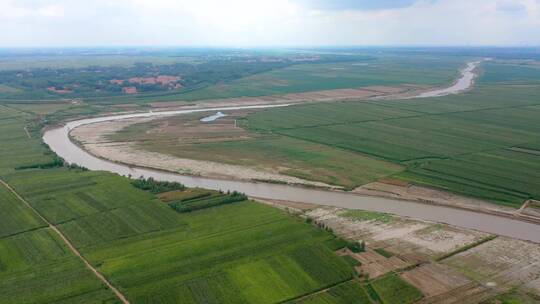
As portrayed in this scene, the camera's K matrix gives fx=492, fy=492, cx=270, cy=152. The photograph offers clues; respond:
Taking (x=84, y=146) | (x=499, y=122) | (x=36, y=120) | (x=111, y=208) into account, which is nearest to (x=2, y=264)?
(x=111, y=208)

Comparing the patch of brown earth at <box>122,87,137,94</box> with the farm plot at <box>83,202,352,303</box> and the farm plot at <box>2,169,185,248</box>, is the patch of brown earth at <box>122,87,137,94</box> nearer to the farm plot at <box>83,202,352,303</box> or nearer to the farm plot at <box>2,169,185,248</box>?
the farm plot at <box>2,169,185,248</box>

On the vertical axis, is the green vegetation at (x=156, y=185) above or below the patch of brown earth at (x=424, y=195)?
above

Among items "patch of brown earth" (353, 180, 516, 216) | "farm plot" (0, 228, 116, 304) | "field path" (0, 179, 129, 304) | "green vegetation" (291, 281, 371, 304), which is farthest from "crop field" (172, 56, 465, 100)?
"green vegetation" (291, 281, 371, 304)

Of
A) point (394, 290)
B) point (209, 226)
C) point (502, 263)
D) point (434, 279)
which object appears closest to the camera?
point (394, 290)

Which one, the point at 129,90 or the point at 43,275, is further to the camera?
the point at 129,90

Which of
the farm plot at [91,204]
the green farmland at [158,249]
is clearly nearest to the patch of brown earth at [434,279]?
the green farmland at [158,249]

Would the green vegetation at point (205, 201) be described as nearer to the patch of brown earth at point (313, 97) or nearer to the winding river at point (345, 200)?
the winding river at point (345, 200)

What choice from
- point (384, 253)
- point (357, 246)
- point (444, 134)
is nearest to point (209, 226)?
point (357, 246)

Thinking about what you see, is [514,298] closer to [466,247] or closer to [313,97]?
[466,247]
